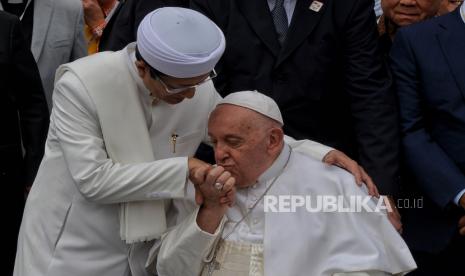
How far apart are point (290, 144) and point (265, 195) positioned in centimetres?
31

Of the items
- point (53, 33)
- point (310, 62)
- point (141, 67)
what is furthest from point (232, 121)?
point (53, 33)

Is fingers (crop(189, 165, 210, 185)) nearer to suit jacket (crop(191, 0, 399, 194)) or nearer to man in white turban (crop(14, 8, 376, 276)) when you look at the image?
man in white turban (crop(14, 8, 376, 276))

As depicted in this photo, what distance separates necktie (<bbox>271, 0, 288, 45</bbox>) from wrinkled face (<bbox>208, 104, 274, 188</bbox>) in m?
0.81

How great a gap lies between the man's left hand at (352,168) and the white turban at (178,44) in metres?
0.77

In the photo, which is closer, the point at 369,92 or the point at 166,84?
the point at 166,84

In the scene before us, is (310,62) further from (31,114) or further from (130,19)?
(31,114)

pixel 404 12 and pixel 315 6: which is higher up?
pixel 315 6

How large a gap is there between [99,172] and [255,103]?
769 millimetres

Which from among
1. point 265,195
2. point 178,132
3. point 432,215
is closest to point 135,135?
point 178,132

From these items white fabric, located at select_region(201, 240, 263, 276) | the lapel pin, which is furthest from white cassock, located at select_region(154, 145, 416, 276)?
the lapel pin

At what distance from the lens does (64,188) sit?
3.68 m

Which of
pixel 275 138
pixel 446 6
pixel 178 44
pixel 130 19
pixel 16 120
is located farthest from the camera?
pixel 446 6

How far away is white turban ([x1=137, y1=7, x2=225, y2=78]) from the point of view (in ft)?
11.1

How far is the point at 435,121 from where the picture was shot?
14.4 ft
